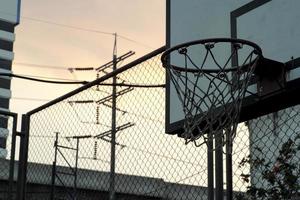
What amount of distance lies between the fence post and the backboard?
9.55ft

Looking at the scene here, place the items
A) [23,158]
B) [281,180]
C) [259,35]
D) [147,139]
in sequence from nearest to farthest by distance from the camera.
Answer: [259,35] < [281,180] < [147,139] < [23,158]

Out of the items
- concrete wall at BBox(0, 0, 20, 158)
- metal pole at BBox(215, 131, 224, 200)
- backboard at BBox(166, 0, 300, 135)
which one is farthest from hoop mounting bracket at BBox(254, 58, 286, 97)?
concrete wall at BBox(0, 0, 20, 158)

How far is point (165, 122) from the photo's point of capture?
6.48 metres

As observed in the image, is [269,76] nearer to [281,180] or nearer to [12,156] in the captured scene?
[281,180]

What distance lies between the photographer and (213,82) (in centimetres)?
551

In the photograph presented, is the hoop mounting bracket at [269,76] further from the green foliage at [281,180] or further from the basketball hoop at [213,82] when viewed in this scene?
the green foliage at [281,180]

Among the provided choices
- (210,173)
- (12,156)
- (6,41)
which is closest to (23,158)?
(12,156)

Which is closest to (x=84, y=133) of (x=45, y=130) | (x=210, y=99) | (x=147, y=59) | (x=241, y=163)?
(x=45, y=130)

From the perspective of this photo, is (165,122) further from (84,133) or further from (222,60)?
(84,133)

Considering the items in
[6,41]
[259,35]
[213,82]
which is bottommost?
[213,82]

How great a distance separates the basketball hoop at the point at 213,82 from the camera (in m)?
5.23

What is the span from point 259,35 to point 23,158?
4.29 m

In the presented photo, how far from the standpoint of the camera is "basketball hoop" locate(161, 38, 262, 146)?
5.23m

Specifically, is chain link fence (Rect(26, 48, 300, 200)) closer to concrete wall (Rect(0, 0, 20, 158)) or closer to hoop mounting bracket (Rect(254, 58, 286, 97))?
hoop mounting bracket (Rect(254, 58, 286, 97))
